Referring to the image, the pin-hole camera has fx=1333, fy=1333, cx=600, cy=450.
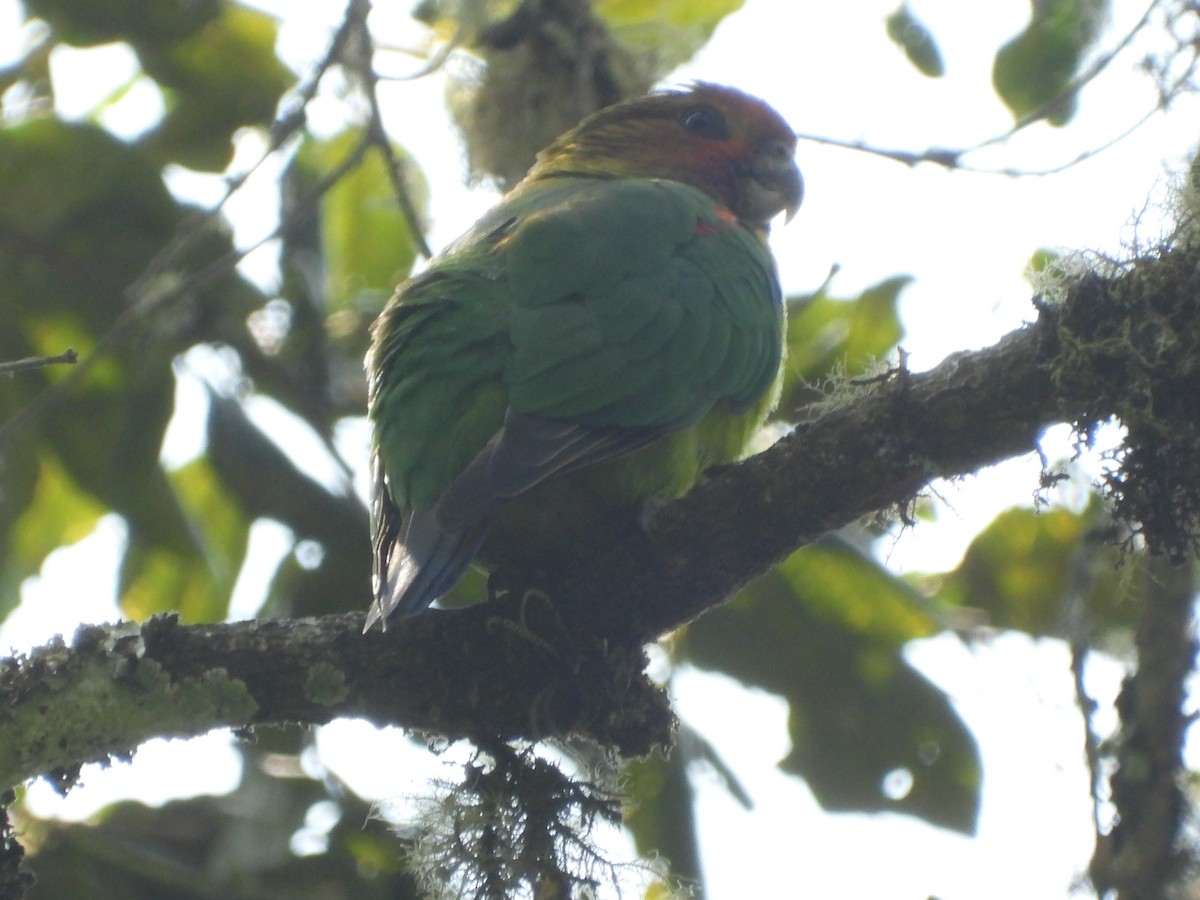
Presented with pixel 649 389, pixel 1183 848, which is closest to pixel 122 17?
pixel 649 389

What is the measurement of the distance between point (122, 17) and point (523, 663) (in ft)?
9.93

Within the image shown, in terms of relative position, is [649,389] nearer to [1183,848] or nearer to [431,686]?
[431,686]

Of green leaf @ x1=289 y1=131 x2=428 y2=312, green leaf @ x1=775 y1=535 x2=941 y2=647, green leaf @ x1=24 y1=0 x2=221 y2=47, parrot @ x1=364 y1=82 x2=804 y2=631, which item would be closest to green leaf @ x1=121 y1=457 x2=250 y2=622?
green leaf @ x1=289 y1=131 x2=428 y2=312

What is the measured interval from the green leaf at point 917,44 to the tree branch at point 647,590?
1.82m

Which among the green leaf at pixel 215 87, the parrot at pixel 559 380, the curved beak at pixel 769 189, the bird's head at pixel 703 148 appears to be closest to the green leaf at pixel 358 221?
the green leaf at pixel 215 87

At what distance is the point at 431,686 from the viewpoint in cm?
237

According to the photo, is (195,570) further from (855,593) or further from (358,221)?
(855,593)

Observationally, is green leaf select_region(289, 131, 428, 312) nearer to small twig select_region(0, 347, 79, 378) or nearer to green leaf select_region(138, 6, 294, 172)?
green leaf select_region(138, 6, 294, 172)

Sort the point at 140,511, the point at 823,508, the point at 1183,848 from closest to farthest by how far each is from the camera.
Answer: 1. the point at 823,508
2. the point at 1183,848
3. the point at 140,511

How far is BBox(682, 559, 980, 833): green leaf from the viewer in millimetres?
3818

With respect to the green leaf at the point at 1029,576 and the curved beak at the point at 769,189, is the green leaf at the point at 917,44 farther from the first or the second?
the green leaf at the point at 1029,576

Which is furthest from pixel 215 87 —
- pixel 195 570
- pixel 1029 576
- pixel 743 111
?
pixel 1029 576

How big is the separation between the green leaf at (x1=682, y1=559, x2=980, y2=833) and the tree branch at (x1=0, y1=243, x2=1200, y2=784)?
1.50 m

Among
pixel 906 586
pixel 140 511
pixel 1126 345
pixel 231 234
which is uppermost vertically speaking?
pixel 231 234
